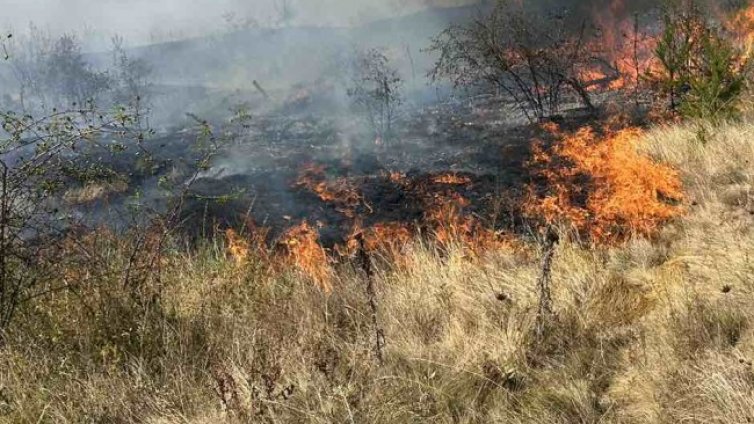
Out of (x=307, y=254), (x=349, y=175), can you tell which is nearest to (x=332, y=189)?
(x=349, y=175)

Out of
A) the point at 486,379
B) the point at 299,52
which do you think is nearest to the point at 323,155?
the point at 486,379

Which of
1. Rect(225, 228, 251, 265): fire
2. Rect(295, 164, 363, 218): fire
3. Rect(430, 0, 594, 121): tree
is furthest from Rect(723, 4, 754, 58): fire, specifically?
Rect(225, 228, 251, 265): fire

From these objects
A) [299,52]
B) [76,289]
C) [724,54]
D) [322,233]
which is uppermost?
[299,52]

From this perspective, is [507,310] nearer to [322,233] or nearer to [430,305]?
[430,305]

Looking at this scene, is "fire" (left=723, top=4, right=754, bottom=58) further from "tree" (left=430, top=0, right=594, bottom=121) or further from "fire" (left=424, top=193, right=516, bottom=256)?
"fire" (left=424, top=193, right=516, bottom=256)

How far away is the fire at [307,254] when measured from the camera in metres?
4.38

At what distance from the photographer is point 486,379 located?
266 cm

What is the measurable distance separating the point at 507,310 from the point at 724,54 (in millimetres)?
6305

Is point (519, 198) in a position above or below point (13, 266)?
below

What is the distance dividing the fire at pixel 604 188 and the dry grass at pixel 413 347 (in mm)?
1044

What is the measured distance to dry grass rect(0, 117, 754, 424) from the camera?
2408 mm

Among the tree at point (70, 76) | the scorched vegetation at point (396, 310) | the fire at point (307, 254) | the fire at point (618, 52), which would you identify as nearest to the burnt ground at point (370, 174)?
the fire at point (307, 254)

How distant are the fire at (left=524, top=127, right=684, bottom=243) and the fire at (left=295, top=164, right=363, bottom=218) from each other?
2.50 meters

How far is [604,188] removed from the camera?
6695mm
